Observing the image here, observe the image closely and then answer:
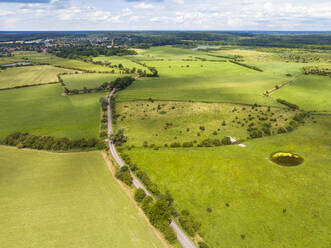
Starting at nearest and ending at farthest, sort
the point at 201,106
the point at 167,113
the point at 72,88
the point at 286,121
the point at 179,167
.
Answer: the point at 179,167, the point at 286,121, the point at 167,113, the point at 201,106, the point at 72,88

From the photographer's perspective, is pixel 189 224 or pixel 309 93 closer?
pixel 189 224

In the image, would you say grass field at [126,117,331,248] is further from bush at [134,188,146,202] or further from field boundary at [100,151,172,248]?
field boundary at [100,151,172,248]

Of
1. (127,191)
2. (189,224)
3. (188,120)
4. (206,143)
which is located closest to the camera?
(189,224)

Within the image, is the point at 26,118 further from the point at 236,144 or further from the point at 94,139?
Answer: the point at 236,144

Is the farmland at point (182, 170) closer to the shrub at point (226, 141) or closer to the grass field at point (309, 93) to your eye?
the shrub at point (226, 141)

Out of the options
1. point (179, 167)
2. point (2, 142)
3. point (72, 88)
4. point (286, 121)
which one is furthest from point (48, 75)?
point (286, 121)

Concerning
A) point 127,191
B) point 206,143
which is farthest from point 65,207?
point 206,143

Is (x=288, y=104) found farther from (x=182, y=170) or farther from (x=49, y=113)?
(x=49, y=113)

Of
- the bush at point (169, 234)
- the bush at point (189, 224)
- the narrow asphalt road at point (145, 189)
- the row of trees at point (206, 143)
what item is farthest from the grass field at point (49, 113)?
the bush at point (169, 234)
